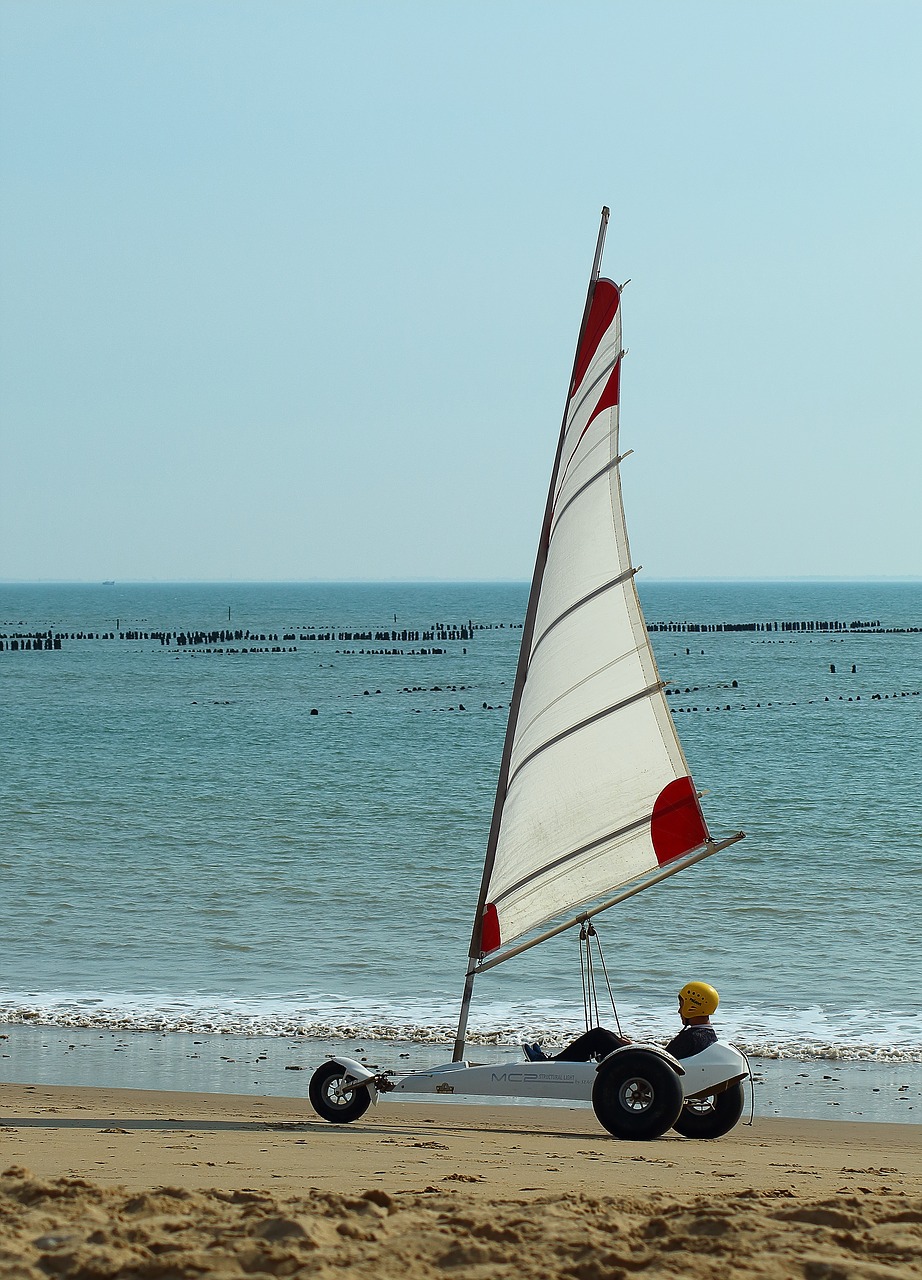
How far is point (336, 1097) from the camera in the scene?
9984mm

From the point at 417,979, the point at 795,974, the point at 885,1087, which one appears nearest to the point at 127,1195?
the point at 885,1087

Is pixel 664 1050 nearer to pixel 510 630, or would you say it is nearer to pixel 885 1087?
pixel 885 1087

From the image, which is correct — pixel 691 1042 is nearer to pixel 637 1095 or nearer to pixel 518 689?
pixel 637 1095

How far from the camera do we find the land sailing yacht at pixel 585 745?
1030 cm

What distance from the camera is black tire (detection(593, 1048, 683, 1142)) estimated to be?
30.0 ft

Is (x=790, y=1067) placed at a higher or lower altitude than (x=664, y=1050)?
lower

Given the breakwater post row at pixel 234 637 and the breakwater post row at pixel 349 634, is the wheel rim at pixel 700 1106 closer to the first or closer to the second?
the breakwater post row at pixel 234 637

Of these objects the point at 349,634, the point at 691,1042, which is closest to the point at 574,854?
the point at 691,1042

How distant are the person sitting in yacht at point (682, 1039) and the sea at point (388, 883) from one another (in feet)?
6.16

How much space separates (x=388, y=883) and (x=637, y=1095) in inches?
563

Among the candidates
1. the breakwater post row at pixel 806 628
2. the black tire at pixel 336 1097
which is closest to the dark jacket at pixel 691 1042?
the black tire at pixel 336 1097

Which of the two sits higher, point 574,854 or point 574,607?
point 574,607

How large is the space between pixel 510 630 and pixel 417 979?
4915 inches

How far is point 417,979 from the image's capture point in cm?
1664
